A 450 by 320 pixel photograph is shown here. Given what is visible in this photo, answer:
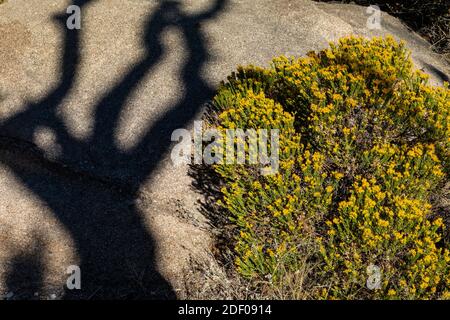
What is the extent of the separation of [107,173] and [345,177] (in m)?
2.19

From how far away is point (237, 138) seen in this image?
4453mm

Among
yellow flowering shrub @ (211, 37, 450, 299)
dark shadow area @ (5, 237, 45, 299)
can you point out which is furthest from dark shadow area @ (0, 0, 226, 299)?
yellow flowering shrub @ (211, 37, 450, 299)

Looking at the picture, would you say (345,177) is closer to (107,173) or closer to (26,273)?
(107,173)

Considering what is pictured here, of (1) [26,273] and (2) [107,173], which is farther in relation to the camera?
(2) [107,173]

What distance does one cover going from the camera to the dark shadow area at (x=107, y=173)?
4.28 metres

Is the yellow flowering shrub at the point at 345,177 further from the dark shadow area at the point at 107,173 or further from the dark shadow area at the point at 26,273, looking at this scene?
the dark shadow area at the point at 26,273

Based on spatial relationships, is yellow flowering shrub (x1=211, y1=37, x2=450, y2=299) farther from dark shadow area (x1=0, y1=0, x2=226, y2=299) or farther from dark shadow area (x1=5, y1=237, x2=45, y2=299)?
dark shadow area (x1=5, y1=237, x2=45, y2=299)

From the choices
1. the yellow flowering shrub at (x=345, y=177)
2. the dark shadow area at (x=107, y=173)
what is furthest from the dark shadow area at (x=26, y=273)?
the yellow flowering shrub at (x=345, y=177)

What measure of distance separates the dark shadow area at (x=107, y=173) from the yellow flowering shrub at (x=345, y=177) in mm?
667

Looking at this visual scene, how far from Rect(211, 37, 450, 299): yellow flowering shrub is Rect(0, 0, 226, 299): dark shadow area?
67 centimetres

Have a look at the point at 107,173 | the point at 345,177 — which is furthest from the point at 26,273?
the point at 345,177

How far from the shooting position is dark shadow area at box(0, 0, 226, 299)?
14.0 feet

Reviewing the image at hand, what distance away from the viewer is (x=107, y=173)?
4.89 metres
